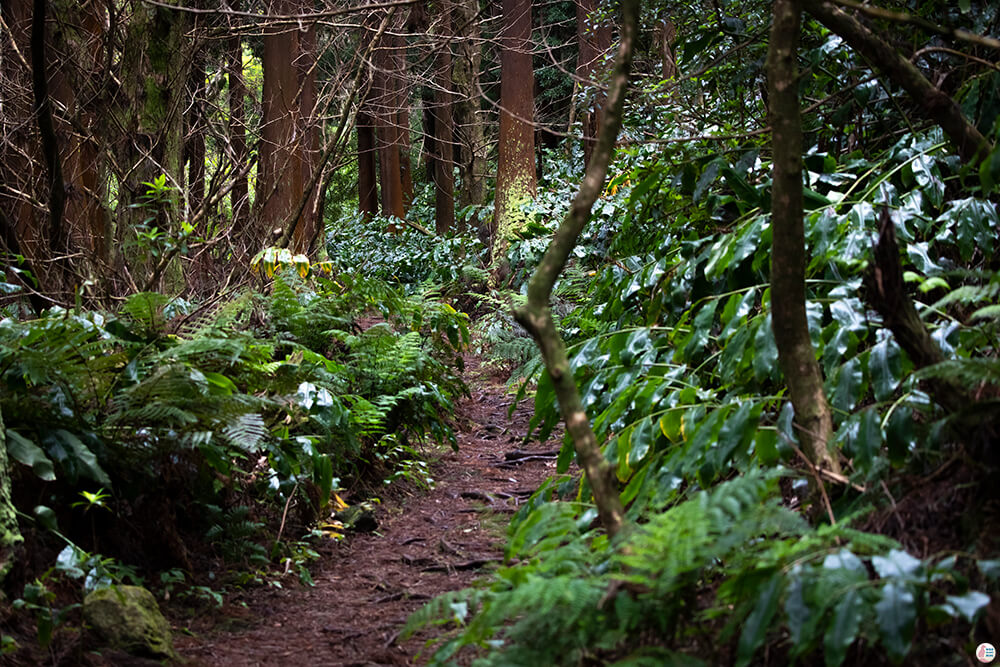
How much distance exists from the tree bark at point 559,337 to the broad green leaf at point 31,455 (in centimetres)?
194

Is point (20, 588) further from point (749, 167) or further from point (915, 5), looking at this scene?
point (915, 5)

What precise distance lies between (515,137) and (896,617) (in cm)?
1113

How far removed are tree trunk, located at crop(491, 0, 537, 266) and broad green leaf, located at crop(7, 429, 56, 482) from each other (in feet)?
29.5

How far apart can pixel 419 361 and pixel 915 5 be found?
3.81 m

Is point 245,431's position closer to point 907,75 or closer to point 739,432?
point 739,432

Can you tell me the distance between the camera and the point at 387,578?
4.23 metres

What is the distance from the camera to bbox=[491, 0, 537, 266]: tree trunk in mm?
12000

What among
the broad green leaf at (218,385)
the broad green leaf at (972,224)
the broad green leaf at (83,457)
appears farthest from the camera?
the broad green leaf at (218,385)

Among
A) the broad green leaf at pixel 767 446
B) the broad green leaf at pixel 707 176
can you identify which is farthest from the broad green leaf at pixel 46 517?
the broad green leaf at pixel 707 176

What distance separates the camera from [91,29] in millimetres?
→ 8117

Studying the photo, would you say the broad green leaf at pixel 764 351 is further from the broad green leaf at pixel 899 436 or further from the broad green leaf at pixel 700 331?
the broad green leaf at pixel 899 436

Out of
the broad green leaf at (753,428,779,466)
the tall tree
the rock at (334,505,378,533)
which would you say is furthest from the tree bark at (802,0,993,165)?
the tall tree

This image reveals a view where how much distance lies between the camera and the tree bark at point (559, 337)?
2213mm

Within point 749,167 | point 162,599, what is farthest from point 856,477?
point 162,599
